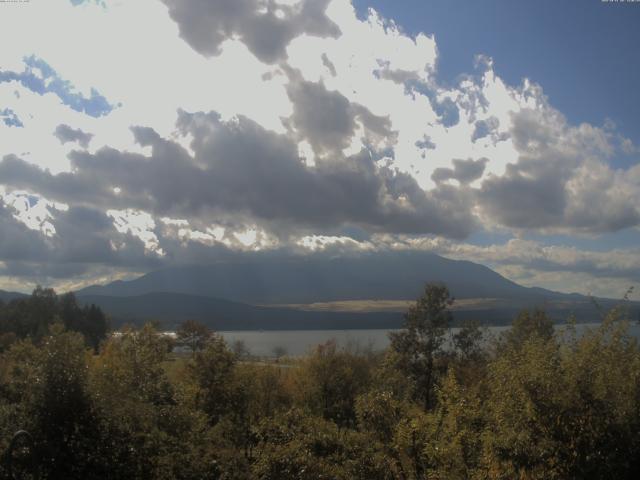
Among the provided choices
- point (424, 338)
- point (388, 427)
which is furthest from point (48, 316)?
point (388, 427)

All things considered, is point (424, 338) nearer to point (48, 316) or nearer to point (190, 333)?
point (190, 333)

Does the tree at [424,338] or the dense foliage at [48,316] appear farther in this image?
the dense foliage at [48,316]

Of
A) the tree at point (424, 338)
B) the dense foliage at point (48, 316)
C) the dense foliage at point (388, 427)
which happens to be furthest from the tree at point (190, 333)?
the dense foliage at point (388, 427)

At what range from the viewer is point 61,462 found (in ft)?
56.6

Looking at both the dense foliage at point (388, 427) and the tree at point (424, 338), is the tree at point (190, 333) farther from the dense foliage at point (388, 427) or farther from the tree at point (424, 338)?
the dense foliage at point (388, 427)

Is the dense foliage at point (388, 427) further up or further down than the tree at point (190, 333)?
further up

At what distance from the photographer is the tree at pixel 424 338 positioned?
47812 mm

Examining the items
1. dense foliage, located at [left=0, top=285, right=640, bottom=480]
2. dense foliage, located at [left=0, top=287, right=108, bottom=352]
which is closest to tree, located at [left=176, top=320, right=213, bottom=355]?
dense foliage, located at [left=0, top=287, right=108, bottom=352]

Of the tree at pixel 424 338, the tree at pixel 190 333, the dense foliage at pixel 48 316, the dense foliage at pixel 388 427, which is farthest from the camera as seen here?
the dense foliage at pixel 48 316

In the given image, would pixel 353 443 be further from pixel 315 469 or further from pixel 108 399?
pixel 108 399

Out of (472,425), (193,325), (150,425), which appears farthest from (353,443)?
(193,325)

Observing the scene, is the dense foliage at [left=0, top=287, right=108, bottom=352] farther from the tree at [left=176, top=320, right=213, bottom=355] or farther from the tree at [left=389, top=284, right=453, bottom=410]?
the tree at [left=389, top=284, right=453, bottom=410]

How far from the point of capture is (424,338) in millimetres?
48562

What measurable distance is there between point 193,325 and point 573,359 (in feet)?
341
